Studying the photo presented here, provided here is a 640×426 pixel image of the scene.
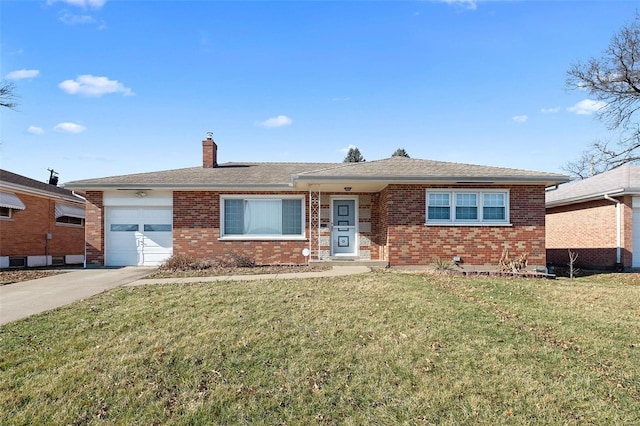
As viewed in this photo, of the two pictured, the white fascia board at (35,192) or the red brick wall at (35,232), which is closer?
the white fascia board at (35,192)

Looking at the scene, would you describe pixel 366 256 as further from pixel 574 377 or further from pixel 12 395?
pixel 12 395

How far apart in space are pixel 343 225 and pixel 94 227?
357 inches

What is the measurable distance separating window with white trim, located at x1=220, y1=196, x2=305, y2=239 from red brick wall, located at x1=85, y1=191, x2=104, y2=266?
4474mm

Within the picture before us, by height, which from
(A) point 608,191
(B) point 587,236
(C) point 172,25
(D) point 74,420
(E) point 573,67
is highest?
(E) point 573,67

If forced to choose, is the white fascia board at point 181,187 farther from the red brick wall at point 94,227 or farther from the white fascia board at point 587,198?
the white fascia board at point 587,198

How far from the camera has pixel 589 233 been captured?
1573 centimetres

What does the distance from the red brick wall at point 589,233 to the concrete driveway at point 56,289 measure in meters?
16.9

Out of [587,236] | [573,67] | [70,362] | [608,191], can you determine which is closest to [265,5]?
[70,362]

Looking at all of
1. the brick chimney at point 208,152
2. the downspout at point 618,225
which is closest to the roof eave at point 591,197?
the downspout at point 618,225

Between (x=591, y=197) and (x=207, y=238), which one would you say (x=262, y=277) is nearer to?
(x=207, y=238)

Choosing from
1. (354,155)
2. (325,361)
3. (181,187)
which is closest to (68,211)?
(181,187)

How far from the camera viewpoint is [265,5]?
32.9 ft

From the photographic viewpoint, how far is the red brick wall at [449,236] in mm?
11789

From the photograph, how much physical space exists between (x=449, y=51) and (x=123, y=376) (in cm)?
1310
